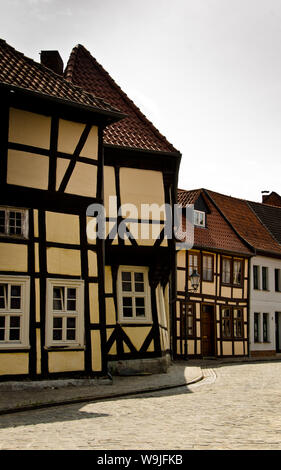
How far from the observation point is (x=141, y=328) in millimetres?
20062

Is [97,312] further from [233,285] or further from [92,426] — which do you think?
[233,285]

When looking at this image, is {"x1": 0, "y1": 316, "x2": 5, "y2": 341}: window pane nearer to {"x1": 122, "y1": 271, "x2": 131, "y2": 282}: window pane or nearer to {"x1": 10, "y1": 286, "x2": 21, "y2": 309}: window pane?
{"x1": 10, "y1": 286, "x2": 21, "y2": 309}: window pane

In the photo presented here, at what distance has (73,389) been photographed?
49.2 feet

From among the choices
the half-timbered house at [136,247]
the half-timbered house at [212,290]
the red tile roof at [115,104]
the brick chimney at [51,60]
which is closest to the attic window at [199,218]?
the half-timbered house at [212,290]

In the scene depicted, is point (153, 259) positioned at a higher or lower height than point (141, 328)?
higher

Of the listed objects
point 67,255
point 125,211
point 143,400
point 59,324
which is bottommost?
point 143,400

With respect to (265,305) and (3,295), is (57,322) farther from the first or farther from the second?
(265,305)

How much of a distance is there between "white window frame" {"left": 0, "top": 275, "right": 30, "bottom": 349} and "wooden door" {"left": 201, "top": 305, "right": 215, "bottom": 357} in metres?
16.0

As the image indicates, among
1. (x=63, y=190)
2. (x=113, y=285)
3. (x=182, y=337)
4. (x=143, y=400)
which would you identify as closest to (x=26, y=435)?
(x=143, y=400)

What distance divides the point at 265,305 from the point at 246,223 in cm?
504

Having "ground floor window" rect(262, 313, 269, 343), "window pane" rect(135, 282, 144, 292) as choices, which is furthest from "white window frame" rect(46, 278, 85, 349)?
"ground floor window" rect(262, 313, 269, 343)

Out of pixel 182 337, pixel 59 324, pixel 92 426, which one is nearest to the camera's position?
pixel 92 426

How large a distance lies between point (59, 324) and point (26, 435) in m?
7.03

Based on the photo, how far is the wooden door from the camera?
30.1 meters
